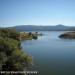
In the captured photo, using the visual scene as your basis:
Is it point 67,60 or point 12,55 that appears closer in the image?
point 12,55

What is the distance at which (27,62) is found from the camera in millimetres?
11500

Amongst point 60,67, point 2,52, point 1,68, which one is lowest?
point 60,67

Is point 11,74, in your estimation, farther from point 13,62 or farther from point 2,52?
point 2,52

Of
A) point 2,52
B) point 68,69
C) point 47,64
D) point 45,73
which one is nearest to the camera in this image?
point 2,52

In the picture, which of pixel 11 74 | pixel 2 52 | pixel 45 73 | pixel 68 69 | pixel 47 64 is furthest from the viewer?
pixel 47 64

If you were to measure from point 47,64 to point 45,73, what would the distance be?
105 inches

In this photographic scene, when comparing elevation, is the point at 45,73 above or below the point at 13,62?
below

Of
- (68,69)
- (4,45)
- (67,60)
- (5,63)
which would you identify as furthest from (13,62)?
(67,60)

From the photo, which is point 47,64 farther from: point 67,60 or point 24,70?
point 24,70

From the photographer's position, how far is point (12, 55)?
11.4 m

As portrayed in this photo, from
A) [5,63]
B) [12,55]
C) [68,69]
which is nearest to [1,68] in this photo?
[5,63]

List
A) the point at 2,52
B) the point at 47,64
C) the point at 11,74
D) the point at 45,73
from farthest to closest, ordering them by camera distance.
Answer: the point at 47,64, the point at 45,73, the point at 2,52, the point at 11,74

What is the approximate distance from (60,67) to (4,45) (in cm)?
493

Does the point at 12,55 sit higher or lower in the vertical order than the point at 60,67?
higher
